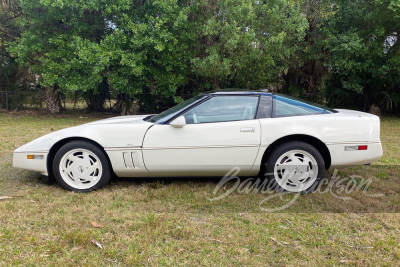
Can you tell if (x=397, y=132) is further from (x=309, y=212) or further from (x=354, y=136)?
(x=309, y=212)

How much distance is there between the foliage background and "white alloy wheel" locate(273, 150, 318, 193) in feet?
23.6

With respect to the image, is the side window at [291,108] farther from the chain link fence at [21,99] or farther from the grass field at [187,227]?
the chain link fence at [21,99]

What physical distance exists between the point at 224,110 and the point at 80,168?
1.94m

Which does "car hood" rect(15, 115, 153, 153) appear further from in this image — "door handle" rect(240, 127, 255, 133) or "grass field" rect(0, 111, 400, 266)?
"door handle" rect(240, 127, 255, 133)

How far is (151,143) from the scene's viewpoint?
11.5 feet

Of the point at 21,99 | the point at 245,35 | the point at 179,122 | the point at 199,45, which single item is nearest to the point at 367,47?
the point at 245,35

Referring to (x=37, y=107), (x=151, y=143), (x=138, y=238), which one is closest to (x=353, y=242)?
(x=138, y=238)

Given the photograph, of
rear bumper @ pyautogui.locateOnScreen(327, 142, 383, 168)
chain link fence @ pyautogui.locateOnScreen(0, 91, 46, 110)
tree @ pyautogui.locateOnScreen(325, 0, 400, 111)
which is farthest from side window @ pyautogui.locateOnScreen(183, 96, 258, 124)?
chain link fence @ pyautogui.locateOnScreen(0, 91, 46, 110)

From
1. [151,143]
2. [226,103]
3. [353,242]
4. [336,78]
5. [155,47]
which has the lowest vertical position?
[353,242]

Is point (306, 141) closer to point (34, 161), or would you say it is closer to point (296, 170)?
point (296, 170)

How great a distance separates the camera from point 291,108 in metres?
3.73

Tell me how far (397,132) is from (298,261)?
29.7 feet

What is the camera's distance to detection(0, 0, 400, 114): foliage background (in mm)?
10547

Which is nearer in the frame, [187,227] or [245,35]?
[187,227]
